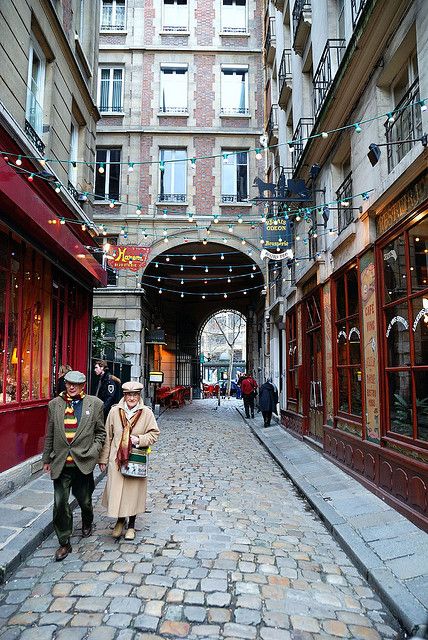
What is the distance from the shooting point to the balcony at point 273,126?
60.3 feet

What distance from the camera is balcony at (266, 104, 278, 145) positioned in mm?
18383

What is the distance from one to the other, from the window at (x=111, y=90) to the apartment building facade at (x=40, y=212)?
925 cm

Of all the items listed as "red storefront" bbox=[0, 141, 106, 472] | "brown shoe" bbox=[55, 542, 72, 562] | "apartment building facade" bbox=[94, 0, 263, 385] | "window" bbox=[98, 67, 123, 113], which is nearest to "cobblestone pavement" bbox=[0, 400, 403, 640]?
"brown shoe" bbox=[55, 542, 72, 562]

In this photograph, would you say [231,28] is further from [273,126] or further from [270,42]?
[273,126]

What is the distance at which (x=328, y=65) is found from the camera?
Result: 9836 millimetres

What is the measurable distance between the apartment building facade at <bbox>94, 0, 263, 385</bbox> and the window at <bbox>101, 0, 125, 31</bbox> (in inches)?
1.7

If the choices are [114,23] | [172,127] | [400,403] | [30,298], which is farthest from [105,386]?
[114,23]

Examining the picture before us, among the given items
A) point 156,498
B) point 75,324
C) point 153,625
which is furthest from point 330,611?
point 75,324

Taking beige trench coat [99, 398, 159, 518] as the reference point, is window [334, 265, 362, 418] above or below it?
above

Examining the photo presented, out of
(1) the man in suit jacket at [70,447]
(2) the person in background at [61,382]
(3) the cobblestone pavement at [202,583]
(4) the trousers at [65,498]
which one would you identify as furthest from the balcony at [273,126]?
(4) the trousers at [65,498]

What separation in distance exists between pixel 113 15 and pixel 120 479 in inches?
893

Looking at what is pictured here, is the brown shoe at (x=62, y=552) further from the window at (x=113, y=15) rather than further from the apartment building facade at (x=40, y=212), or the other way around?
the window at (x=113, y=15)

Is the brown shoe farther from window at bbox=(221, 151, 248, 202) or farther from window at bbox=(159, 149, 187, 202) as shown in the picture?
window at bbox=(221, 151, 248, 202)

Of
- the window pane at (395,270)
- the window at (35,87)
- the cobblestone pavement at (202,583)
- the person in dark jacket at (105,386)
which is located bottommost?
the cobblestone pavement at (202,583)
